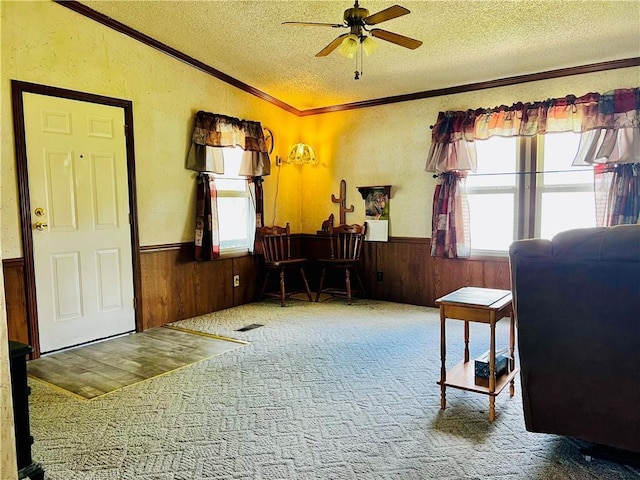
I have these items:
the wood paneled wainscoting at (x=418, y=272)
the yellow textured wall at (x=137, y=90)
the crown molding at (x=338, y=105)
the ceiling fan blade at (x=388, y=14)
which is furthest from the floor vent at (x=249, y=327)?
the ceiling fan blade at (x=388, y=14)

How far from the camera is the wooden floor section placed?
299 cm

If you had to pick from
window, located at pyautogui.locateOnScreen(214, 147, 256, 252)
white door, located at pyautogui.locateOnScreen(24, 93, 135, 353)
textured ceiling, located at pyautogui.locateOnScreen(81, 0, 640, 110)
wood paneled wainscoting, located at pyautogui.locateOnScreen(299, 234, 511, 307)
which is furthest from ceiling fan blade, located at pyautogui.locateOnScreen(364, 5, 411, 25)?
wood paneled wainscoting, located at pyautogui.locateOnScreen(299, 234, 511, 307)

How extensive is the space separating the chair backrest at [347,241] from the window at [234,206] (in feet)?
3.32

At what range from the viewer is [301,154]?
5594 mm

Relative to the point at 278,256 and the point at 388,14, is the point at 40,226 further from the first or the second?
the point at 388,14

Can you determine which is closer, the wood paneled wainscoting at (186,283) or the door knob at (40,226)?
the door knob at (40,226)

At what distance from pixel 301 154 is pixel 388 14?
293 centimetres

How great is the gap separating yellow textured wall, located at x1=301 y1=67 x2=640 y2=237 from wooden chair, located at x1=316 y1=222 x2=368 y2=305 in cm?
21

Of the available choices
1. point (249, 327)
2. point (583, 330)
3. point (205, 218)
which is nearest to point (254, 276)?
point (205, 218)

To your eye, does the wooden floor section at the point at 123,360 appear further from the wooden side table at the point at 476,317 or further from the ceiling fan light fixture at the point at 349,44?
the ceiling fan light fixture at the point at 349,44

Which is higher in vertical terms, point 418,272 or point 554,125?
point 554,125

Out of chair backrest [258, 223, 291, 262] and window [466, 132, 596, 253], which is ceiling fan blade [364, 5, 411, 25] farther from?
chair backrest [258, 223, 291, 262]

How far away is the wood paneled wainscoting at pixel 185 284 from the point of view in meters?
4.27

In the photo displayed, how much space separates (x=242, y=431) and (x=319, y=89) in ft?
13.0
